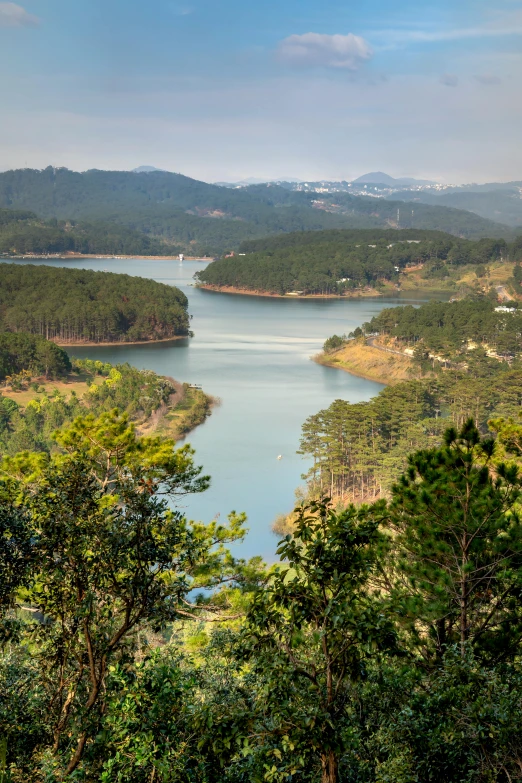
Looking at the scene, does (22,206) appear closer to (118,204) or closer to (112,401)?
(118,204)

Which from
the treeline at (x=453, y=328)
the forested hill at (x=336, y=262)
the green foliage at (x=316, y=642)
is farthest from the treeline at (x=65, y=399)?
the forested hill at (x=336, y=262)

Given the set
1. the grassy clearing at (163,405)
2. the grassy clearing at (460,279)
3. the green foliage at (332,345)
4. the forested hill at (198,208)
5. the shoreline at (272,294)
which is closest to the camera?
the grassy clearing at (163,405)

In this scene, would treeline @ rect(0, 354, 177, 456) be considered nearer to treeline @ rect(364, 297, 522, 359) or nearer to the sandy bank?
treeline @ rect(364, 297, 522, 359)

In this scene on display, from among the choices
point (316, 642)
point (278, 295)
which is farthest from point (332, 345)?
point (316, 642)

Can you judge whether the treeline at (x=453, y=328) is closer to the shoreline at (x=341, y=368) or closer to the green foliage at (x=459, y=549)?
the shoreline at (x=341, y=368)

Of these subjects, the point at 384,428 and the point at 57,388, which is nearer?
the point at 384,428

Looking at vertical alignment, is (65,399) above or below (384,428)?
below

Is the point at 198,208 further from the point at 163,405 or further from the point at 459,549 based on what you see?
the point at 459,549
